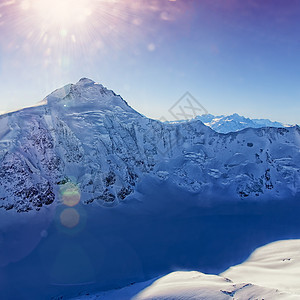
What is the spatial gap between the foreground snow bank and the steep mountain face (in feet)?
121

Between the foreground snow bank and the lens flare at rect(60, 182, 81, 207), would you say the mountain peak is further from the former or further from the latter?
the foreground snow bank

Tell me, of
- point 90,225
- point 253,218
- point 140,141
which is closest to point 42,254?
point 90,225

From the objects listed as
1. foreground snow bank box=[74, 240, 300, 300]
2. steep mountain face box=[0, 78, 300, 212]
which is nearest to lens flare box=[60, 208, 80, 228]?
steep mountain face box=[0, 78, 300, 212]

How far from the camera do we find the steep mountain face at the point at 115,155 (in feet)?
222

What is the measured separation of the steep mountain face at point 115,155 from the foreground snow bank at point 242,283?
36.9m

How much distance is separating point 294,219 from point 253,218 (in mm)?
13607

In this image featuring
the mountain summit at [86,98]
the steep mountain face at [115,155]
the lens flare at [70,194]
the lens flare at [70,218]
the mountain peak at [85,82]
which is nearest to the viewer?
the lens flare at [70,218]

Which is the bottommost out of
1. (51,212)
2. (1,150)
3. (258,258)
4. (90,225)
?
(258,258)

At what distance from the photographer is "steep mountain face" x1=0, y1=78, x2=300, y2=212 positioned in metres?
67.8

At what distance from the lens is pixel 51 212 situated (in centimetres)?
6347

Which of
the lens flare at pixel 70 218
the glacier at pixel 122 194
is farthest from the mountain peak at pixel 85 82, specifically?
the lens flare at pixel 70 218

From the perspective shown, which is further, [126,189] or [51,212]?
[126,189]

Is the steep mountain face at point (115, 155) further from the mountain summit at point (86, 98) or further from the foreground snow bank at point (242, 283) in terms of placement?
the foreground snow bank at point (242, 283)

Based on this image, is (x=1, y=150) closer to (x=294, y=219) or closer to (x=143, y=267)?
(x=143, y=267)
